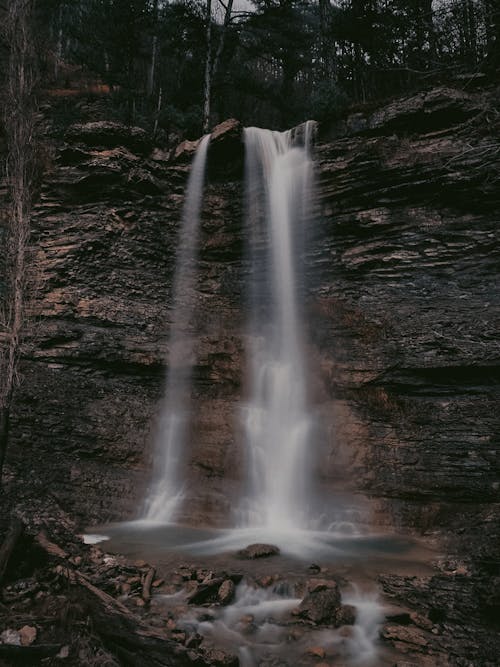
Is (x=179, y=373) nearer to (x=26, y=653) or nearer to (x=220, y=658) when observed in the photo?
(x=26, y=653)

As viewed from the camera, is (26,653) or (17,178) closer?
(26,653)

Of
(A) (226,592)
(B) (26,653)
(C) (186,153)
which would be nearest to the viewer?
(B) (26,653)

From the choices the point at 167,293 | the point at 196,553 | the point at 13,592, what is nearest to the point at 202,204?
the point at 167,293

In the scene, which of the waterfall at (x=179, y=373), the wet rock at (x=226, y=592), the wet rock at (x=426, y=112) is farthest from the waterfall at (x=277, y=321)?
the wet rock at (x=226, y=592)

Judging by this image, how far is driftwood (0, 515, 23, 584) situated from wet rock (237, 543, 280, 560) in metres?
3.81

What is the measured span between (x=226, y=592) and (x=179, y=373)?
7.71 meters

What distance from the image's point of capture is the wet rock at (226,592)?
661 cm

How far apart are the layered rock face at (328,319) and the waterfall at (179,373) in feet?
0.99

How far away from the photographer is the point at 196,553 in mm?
8617

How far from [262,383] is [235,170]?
23.0ft

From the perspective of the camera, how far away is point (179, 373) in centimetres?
1375

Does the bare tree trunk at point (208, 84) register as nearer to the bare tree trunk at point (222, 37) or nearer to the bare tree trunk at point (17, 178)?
the bare tree trunk at point (222, 37)

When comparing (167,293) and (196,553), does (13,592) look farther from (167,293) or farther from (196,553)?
(167,293)

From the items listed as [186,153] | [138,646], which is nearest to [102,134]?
[186,153]
